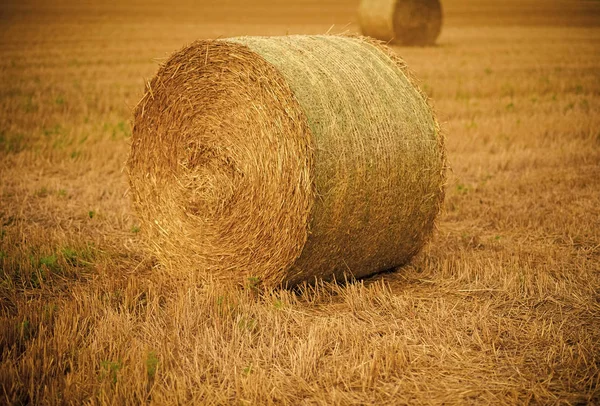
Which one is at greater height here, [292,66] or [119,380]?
[292,66]

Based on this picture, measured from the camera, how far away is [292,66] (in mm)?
4672

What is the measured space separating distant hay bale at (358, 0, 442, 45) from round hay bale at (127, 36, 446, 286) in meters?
14.4

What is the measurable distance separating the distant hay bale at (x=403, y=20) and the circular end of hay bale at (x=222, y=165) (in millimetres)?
14649

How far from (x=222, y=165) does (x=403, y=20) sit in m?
15.6

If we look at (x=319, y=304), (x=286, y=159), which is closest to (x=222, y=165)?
(x=286, y=159)

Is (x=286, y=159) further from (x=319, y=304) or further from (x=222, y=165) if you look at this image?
(x=319, y=304)

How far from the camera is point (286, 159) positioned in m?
4.56

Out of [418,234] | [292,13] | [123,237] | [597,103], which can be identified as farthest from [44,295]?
[292,13]

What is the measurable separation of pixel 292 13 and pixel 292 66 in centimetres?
2668

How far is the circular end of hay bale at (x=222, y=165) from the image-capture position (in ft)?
14.9

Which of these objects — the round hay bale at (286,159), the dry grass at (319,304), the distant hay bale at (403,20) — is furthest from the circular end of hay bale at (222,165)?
the distant hay bale at (403,20)

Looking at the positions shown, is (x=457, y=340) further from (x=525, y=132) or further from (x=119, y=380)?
(x=525, y=132)

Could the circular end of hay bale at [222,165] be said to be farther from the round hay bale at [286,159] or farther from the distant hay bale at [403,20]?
the distant hay bale at [403,20]

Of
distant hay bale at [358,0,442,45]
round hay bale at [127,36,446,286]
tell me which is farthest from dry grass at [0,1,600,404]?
distant hay bale at [358,0,442,45]
